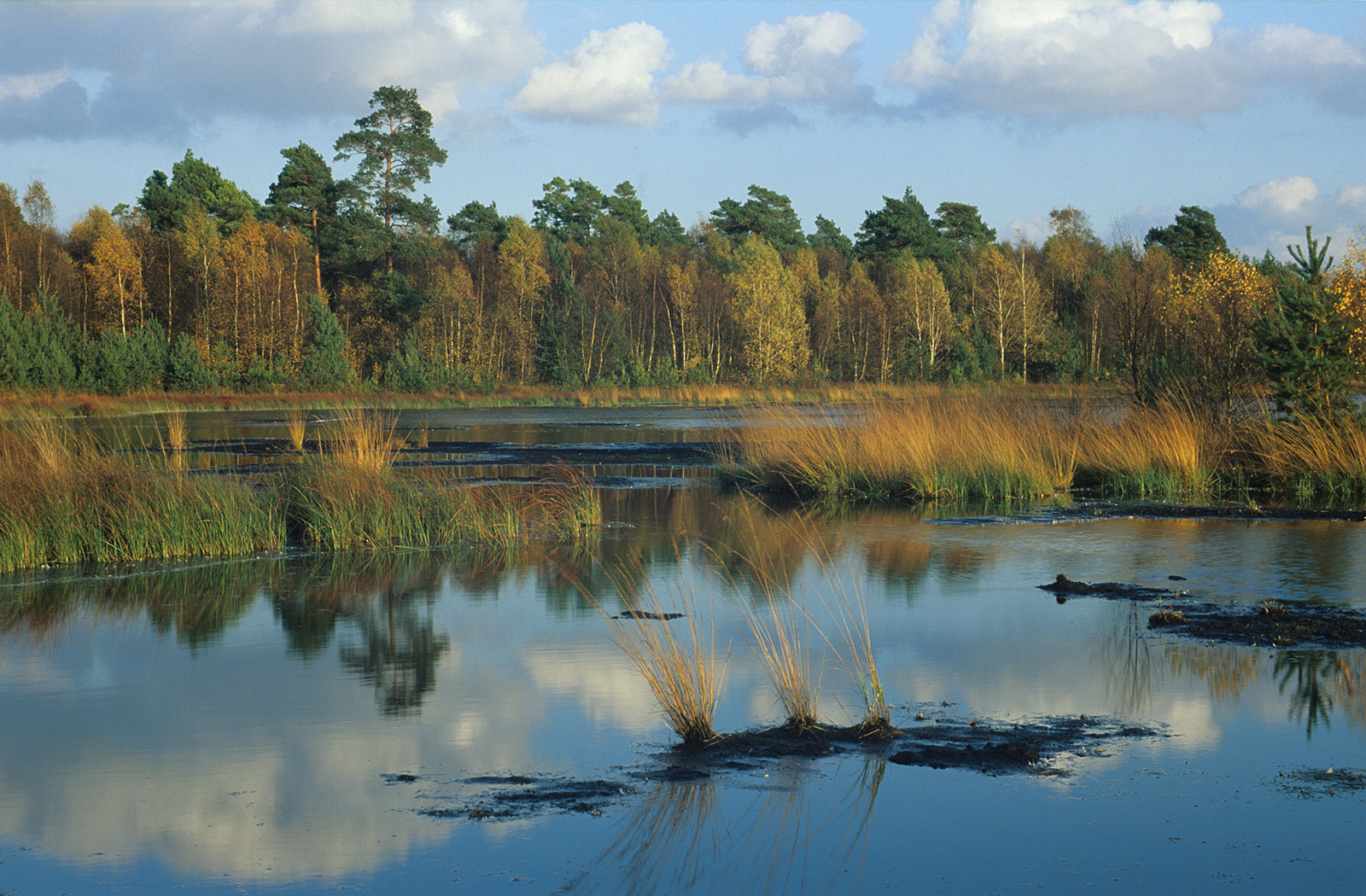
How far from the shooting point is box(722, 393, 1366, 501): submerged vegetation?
1672cm

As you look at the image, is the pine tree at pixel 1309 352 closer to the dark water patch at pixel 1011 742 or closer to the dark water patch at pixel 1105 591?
the dark water patch at pixel 1105 591

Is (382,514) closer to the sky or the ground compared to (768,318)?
closer to the ground

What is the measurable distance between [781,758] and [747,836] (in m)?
0.92

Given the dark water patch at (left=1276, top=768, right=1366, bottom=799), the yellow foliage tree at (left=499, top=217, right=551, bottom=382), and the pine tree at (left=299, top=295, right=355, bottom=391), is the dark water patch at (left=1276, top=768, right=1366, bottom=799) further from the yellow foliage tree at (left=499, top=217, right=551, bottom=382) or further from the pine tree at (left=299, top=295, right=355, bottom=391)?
the yellow foliage tree at (left=499, top=217, right=551, bottom=382)

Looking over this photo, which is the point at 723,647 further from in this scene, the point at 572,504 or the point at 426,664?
the point at 572,504

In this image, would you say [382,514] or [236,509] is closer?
[236,509]

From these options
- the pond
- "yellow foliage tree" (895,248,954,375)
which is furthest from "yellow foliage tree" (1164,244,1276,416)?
"yellow foliage tree" (895,248,954,375)

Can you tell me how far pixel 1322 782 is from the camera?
17.8 ft

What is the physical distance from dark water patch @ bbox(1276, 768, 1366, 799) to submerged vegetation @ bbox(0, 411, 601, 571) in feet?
29.9

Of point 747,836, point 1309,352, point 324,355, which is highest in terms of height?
point 324,355

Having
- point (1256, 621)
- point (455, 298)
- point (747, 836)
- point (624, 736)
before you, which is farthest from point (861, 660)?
point (455, 298)

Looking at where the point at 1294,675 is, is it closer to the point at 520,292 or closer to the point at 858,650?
the point at 858,650

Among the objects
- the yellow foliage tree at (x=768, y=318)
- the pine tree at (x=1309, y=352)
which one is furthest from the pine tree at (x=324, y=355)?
the pine tree at (x=1309, y=352)

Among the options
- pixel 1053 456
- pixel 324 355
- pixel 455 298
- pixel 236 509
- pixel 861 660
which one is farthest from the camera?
pixel 455 298
